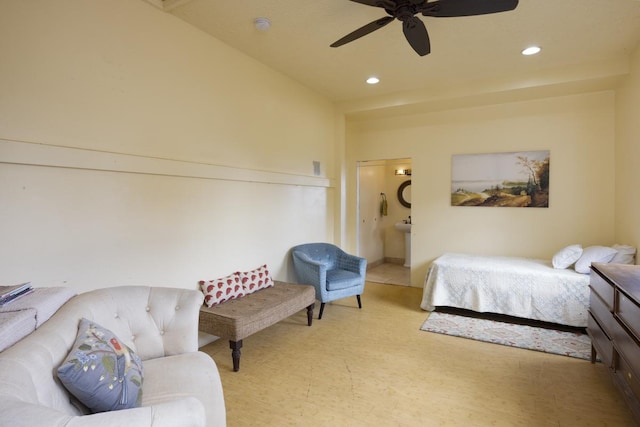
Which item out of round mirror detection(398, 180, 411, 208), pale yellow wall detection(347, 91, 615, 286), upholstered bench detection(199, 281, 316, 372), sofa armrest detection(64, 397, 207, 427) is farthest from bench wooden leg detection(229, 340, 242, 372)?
round mirror detection(398, 180, 411, 208)

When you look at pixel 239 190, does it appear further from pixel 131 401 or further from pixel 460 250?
pixel 460 250

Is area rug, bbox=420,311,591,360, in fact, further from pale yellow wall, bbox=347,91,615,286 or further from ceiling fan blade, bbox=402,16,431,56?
ceiling fan blade, bbox=402,16,431,56

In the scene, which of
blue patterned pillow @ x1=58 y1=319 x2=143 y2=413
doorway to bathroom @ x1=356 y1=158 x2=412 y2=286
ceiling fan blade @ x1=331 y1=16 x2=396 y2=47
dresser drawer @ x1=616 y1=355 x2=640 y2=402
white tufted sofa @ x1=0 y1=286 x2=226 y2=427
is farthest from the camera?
doorway to bathroom @ x1=356 y1=158 x2=412 y2=286

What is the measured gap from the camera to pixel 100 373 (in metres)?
1.29

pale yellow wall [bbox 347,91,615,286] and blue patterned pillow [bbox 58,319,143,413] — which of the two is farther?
pale yellow wall [bbox 347,91,615,286]

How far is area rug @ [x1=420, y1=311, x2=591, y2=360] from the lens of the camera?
3045mm

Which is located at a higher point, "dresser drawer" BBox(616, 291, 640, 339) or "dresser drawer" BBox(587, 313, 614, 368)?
"dresser drawer" BBox(616, 291, 640, 339)

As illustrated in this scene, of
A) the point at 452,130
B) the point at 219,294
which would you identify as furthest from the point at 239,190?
the point at 452,130

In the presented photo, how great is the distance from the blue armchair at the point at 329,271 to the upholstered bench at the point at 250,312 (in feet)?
0.75

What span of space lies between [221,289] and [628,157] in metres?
4.33

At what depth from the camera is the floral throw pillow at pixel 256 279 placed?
11.0ft

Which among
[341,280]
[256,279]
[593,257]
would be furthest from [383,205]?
[256,279]

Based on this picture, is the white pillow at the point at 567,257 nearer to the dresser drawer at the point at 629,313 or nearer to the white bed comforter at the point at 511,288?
the white bed comforter at the point at 511,288

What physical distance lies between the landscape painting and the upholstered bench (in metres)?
2.74
